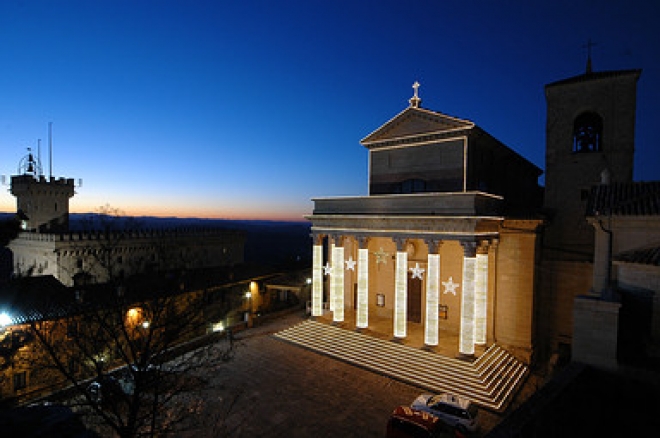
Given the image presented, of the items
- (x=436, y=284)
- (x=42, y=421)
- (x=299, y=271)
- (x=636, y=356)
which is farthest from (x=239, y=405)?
(x=299, y=271)

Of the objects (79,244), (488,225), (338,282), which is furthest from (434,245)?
(79,244)

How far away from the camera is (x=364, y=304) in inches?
989

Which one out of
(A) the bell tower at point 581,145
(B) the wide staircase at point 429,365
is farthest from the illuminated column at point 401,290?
(A) the bell tower at point 581,145

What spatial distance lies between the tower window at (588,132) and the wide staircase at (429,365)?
14.7 metres

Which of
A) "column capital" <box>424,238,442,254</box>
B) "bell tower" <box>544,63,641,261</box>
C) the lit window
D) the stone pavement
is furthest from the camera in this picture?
"bell tower" <box>544,63,641,261</box>

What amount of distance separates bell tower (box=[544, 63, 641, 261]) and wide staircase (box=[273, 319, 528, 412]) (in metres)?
8.93

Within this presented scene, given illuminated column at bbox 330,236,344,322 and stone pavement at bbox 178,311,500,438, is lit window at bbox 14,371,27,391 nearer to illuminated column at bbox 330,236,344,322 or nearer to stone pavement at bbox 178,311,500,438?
stone pavement at bbox 178,311,500,438

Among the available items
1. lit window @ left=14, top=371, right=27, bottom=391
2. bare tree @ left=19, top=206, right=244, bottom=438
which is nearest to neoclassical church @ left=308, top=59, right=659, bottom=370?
bare tree @ left=19, top=206, right=244, bottom=438

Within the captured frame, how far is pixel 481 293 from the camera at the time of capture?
2164 centimetres

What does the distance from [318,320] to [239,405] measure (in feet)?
36.4

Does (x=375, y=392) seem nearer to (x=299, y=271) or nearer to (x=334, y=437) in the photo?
(x=334, y=437)

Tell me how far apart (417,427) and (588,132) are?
2230cm

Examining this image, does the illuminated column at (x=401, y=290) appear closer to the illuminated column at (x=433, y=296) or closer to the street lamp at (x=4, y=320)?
the illuminated column at (x=433, y=296)

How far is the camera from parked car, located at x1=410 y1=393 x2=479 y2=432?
1430 cm
